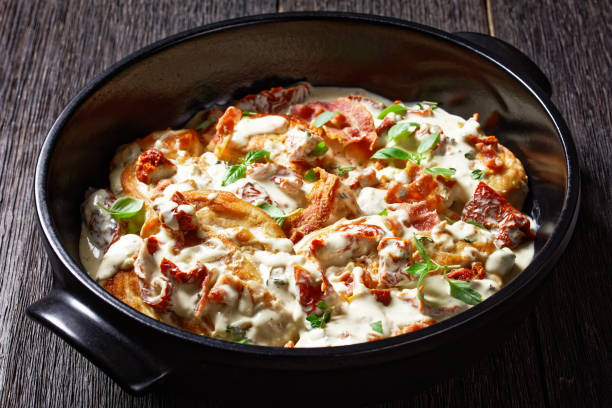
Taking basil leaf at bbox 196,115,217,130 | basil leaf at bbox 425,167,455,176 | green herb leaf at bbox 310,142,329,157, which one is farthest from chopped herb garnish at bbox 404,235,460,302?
basil leaf at bbox 196,115,217,130

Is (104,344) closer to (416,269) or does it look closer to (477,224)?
(416,269)

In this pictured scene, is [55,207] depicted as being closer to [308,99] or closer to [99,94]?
[99,94]

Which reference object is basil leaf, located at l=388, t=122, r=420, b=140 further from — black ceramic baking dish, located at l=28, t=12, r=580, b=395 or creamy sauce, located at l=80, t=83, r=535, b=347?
black ceramic baking dish, located at l=28, t=12, r=580, b=395

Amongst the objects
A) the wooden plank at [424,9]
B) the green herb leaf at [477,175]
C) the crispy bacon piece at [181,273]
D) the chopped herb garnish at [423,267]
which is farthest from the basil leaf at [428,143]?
the wooden plank at [424,9]

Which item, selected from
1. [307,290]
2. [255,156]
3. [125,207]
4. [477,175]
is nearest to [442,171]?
[477,175]

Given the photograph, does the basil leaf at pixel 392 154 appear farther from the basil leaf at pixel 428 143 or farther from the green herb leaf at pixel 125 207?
the green herb leaf at pixel 125 207

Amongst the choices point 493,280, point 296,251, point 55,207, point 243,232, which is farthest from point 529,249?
point 55,207
